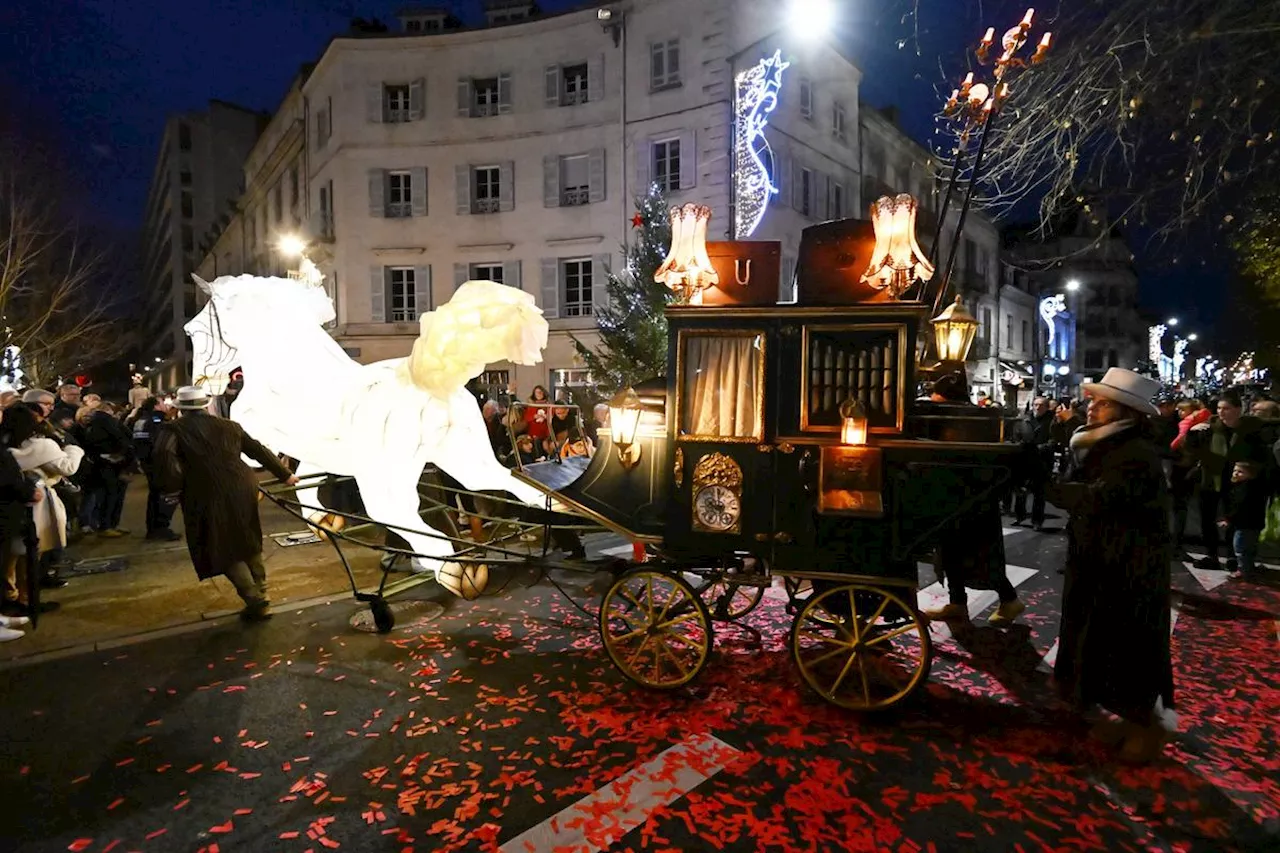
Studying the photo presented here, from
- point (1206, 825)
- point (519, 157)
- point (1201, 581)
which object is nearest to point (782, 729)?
point (1206, 825)

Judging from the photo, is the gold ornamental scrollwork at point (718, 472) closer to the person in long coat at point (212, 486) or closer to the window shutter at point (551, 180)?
the person in long coat at point (212, 486)

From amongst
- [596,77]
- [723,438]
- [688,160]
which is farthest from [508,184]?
[723,438]

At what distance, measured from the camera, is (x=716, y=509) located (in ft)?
14.7

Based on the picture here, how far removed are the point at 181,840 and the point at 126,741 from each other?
1248 mm

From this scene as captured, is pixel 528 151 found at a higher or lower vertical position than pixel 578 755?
higher

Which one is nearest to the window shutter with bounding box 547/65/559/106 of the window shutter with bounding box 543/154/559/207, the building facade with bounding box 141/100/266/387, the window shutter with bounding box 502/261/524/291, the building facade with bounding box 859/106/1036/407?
the window shutter with bounding box 543/154/559/207

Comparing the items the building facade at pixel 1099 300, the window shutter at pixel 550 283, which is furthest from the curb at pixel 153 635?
the building facade at pixel 1099 300

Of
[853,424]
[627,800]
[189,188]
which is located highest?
[189,188]

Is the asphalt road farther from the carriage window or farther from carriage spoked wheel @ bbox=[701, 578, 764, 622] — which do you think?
the carriage window

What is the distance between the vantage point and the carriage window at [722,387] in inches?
172

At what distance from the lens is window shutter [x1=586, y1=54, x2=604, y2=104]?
2128cm

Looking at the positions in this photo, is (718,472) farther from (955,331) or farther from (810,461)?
(955,331)

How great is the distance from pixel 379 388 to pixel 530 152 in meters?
18.5

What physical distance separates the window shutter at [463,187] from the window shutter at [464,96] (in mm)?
1799
